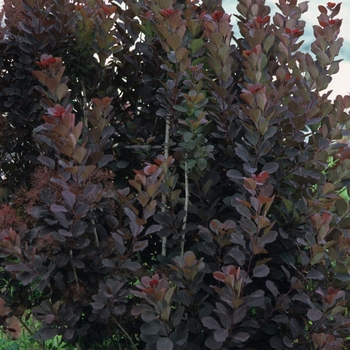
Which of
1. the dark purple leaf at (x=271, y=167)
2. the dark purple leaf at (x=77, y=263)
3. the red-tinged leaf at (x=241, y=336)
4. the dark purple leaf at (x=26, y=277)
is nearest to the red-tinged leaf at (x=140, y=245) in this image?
the dark purple leaf at (x=77, y=263)

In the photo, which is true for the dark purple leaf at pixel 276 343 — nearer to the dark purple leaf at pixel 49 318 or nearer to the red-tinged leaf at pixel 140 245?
the red-tinged leaf at pixel 140 245

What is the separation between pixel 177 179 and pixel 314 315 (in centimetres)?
99

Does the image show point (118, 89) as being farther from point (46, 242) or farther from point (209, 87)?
point (46, 242)

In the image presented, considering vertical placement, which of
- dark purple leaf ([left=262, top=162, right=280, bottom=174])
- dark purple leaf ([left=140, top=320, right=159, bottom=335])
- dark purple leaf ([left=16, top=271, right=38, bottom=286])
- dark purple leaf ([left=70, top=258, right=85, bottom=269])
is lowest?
dark purple leaf ([left=140, top=320, right=159, bottom=335])

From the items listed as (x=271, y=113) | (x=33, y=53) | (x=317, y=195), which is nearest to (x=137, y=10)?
(x=33, y=53)

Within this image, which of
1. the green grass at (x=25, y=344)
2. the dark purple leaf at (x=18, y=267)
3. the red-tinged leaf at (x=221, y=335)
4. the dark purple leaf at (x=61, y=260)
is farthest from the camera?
the green grass at (x=25, y=344)

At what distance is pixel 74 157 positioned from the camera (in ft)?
9.22

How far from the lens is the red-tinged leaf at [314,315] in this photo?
2.86 meters

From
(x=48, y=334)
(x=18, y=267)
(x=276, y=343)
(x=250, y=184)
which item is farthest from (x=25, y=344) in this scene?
(x=250, y=184)

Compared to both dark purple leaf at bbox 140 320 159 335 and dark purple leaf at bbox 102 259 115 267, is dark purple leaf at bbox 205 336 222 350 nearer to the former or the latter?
dark purple leaf at bbox 140 320 159 335

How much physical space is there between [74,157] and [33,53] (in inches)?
40.5

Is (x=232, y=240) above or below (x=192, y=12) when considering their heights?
below

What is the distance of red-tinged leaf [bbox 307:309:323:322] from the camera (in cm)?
286

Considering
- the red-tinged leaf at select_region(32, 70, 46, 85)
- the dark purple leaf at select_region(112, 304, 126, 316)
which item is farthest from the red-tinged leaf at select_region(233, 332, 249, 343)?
the red-tinged leaf at select_region(32, 70, 46, 85)
